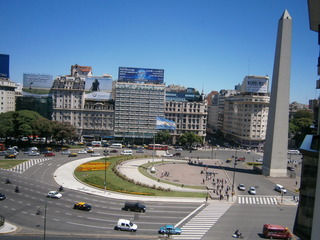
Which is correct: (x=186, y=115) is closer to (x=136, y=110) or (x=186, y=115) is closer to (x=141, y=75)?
(x=136, y=110)

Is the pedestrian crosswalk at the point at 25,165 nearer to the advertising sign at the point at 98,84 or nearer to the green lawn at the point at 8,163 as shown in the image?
the green lawn at the point at 8,163

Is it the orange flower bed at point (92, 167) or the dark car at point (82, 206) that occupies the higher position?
the dark car at point (82, 206)

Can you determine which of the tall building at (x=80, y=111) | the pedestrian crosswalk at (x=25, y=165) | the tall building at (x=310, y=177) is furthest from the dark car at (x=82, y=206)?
the tall building at (x=80, y=111)

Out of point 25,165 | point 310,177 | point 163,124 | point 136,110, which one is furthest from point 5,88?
point 310,177

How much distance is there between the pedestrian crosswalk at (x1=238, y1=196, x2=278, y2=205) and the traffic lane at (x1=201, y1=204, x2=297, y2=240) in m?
1.94

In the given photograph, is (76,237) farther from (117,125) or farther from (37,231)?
(117,125)

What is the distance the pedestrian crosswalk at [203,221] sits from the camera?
88.3ft

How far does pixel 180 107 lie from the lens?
9981 centimetres

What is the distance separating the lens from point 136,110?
312 feet

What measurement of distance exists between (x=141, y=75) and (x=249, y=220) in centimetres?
7261

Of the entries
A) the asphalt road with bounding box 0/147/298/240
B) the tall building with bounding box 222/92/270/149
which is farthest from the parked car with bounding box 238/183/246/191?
the tall building with bounding box 222/92/270/149

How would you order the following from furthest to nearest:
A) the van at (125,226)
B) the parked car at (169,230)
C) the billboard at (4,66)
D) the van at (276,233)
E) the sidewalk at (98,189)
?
the billboard at (4,66) → the sidewalk at (98,189) → the van at (125,226) → the van at (276,233) → the parked car at (169,230)

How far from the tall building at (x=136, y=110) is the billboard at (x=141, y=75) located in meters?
2.11

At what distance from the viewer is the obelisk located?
53.4 metres
